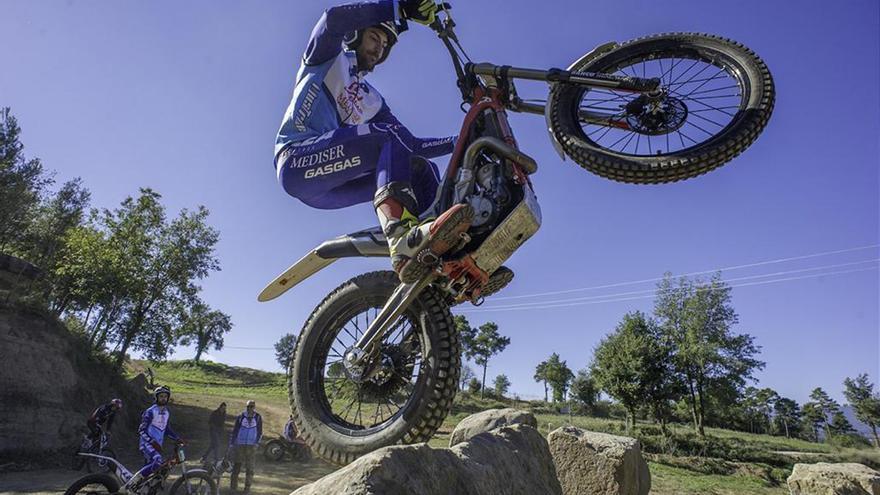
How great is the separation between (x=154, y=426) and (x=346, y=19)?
9904 millimetres

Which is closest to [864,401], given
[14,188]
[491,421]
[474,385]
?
[474,385]

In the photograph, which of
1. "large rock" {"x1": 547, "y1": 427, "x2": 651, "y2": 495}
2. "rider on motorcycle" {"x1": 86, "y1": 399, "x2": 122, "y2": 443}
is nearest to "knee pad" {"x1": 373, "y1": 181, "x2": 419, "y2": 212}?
"large rock" {"x1": 547, "y1": 427, "x2": 651, "y2": 495}

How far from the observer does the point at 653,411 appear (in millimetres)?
32125

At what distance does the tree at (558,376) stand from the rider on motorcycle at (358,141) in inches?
2666

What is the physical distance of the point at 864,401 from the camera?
49188 millimetres

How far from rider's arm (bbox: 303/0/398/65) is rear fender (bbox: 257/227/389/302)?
153cm

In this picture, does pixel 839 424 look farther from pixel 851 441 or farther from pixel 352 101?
pixel 352 101

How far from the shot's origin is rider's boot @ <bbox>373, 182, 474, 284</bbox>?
2.97m

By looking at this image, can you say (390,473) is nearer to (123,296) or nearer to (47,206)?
(123,296)

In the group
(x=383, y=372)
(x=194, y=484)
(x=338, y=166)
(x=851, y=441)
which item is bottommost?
(x=194, y=484)

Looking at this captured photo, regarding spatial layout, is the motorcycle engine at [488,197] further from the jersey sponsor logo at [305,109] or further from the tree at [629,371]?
the tree at [629,371]

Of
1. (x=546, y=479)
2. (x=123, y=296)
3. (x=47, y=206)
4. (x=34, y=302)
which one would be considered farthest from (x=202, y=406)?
(x=546, y=479)

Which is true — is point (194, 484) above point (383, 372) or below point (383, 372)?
below

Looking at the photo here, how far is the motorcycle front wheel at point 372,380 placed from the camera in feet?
9.72
